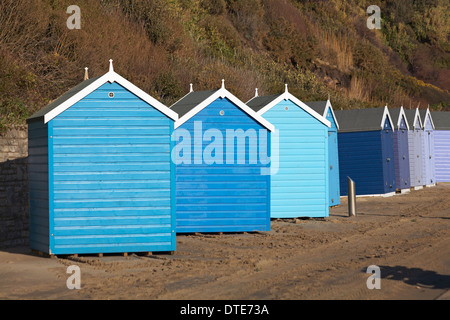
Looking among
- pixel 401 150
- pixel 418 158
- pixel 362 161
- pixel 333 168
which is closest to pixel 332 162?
pixel 333 168

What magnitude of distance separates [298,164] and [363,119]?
29.5 feet

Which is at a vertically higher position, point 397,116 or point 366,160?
point 397,116

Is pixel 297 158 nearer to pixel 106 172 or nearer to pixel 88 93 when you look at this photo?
pixel 106 172

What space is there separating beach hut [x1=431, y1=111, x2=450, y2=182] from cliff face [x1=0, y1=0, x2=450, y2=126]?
5.31 meters

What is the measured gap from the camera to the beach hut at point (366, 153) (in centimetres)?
2588

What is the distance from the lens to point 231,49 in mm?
35500

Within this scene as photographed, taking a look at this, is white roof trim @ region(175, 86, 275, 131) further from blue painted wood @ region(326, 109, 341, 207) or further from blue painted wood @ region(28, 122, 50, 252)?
blue painted wood @ region(326, 109, 341, 207)

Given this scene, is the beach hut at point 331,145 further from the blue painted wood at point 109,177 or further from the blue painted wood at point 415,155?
the blue painted wood at point 109,177

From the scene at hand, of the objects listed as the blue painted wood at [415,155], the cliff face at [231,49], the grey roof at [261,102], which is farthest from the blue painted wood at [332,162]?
the blue painted wood at [415,155]

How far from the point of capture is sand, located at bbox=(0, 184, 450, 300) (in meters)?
8.51

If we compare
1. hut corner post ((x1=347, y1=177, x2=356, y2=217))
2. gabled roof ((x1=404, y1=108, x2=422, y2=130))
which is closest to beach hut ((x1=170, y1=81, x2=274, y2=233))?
hut corner post ((x1=347, y1=177, x2=356, y2=217))

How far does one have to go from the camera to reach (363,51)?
4988 cm

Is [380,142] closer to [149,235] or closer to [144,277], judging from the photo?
[149,235]

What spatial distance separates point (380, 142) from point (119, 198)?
1597 centimetres
